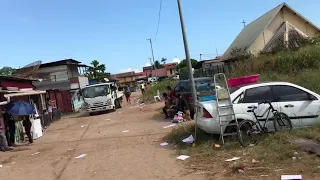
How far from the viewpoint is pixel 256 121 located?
8883 mm

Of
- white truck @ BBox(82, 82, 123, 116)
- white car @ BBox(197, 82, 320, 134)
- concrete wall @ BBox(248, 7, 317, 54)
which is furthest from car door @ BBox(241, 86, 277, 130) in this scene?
concrete wall @ BBox(248, 7, 317, 54)

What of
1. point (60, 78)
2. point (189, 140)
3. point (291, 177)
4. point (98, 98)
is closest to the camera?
point (291, 177)

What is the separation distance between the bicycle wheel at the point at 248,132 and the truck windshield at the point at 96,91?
19.3 meters

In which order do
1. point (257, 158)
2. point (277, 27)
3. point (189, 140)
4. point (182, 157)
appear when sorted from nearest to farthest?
point (257, 158)
point (182, 157)
point (189, 140)
point (277, 27)

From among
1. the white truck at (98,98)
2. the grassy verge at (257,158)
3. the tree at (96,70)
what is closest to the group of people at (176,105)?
the grassy verge at (257,158)

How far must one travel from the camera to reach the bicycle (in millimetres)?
8519

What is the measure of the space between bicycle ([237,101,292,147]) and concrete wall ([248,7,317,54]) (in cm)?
2278

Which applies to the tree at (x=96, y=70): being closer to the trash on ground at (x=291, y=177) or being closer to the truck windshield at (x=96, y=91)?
the truck windshield at (x=96, y=91)

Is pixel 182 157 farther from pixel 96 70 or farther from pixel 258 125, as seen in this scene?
pixel 96 70

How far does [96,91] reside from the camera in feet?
89.4

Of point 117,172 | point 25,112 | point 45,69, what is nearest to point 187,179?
point 117,172

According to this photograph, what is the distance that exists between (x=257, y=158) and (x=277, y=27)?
27546 millimetres

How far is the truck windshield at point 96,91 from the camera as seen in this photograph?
27047 mm

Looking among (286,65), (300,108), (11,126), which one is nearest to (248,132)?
(300,108)
